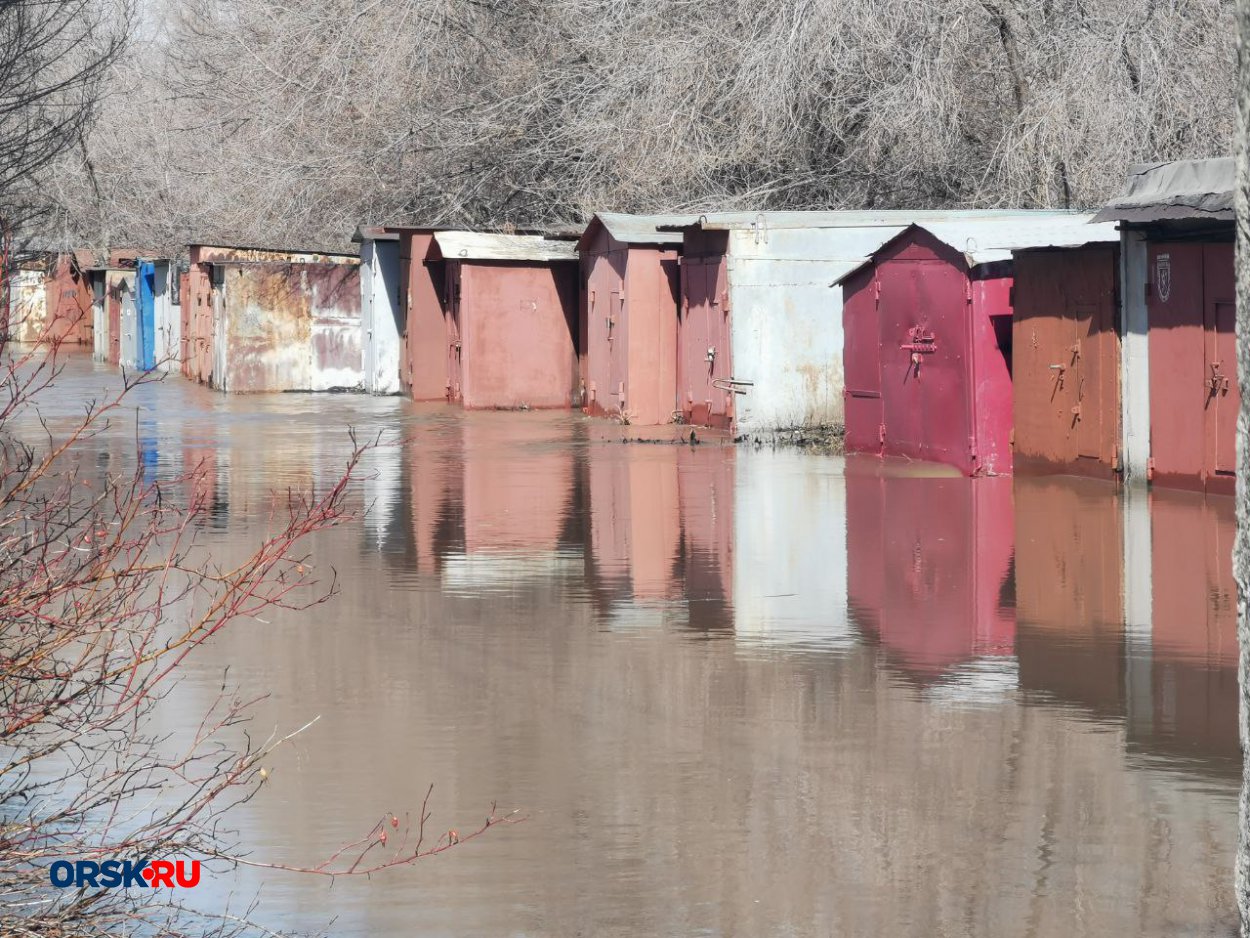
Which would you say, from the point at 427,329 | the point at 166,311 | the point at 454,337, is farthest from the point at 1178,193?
the point at 166,311

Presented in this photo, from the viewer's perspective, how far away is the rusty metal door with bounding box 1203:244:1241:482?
1416 cm

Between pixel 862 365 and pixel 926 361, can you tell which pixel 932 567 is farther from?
pixel 862 365

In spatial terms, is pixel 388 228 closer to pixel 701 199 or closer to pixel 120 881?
pixel 701 199

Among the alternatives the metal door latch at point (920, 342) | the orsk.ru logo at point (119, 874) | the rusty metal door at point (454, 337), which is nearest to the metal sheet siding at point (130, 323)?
the rusty metal door at point (454, 337)

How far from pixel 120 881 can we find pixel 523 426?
19.7 meters

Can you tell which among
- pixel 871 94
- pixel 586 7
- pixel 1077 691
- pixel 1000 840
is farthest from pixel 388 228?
pixel 1000 840

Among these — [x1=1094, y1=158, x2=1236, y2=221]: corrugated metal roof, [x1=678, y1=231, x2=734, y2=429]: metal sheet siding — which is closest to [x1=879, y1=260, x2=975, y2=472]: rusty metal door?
[x1=1094, y1=158, x2=1236, y2=221]: corrugated metal roof

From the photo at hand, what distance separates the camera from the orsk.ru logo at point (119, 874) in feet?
15.2

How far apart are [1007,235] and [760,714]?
36.8ft

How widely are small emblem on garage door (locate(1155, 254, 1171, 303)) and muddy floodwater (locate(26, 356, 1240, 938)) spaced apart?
1.53 m

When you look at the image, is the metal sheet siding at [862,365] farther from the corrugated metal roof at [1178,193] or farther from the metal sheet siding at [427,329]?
the metal sheet siding at [427,329]

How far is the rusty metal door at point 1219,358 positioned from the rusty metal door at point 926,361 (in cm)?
284

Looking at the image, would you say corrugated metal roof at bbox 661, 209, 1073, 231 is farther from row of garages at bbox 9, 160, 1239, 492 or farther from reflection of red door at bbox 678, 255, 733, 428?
reflection of red door at bbox 678, 255, 733, 428

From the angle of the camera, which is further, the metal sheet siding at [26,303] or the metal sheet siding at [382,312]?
the metal sheet siding at [382,312]
